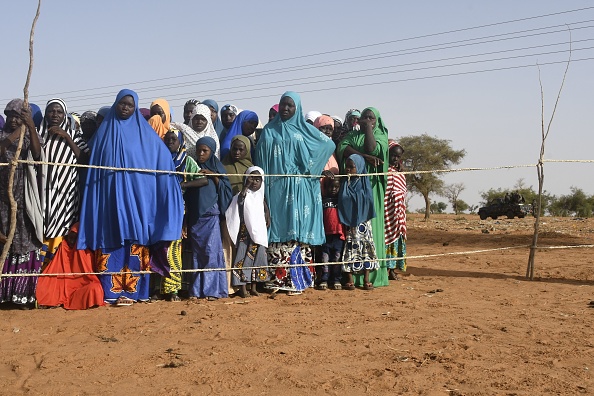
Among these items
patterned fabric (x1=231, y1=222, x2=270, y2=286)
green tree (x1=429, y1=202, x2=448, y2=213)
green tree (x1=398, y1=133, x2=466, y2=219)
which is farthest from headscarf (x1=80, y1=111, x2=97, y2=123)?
green tree (x1=429, y1=202, x2=448, y2=213)

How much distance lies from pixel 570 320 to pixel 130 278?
4385 mm

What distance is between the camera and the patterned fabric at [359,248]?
26.3 feet

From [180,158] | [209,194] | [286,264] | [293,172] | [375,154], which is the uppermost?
[375,154]

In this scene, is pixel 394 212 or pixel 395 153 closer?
pixel 394 212

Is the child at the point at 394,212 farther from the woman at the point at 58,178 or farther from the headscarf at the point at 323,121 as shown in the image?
the woman at the point at 58,178

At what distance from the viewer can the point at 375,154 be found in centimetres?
838

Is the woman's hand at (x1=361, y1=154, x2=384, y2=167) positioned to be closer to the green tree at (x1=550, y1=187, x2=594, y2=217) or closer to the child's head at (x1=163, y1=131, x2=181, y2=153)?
the child's head at (x1=163, y1=131, x2=181, y2=153)

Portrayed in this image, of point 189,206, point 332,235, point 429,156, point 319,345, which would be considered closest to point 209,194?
point 189,206

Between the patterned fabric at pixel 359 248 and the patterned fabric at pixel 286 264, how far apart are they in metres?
0.55

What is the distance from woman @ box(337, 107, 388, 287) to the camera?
827 cm

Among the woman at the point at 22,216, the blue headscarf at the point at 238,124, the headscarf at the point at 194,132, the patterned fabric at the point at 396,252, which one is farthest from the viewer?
the patterned fabric at the point at 396,252

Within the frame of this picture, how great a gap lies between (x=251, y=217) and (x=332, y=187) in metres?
1.18

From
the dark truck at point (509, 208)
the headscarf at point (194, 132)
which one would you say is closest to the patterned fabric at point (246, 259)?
the headscarf at point (194, 132)

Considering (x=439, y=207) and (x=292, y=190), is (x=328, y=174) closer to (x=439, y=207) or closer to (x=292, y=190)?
(x=292, y=190)
